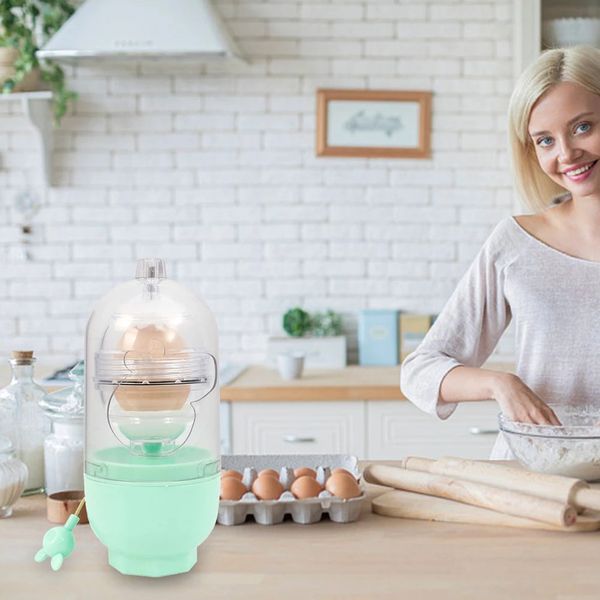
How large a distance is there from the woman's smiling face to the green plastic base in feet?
3.82

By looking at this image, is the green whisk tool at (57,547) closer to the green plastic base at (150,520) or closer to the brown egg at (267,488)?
the green plastic base at (150,520)

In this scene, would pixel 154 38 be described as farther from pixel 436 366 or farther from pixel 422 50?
pixel 436 366

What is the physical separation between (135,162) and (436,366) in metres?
2.36

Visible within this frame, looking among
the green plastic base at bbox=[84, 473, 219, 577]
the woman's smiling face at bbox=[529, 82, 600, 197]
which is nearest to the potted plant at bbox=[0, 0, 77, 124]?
the woman's smiling face at bbox=[529, 82, 600, 197]

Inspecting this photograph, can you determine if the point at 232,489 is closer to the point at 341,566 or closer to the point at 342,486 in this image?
the point at 342,486

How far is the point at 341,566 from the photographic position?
1405mm

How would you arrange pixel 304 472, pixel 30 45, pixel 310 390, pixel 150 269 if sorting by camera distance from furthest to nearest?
pixel 30 45
pixel 310 390
pixel 304 472
pixel 150 269

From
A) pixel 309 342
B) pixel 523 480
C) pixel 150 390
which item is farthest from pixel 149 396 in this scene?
pixel 309 342

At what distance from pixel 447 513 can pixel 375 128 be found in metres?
2.67

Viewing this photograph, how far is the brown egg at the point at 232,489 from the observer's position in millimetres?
1620

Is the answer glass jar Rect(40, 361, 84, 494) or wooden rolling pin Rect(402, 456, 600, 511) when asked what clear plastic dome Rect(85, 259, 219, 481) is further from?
wooden rolling pin Rect(402, 456, 600, 511)

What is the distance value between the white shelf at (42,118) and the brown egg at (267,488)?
260 cm

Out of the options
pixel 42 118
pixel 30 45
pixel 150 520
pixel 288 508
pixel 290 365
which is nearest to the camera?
pixel 150 520

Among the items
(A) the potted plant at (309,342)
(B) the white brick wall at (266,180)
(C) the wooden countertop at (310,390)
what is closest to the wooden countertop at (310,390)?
(C) the wooden countertop at (310,390)
